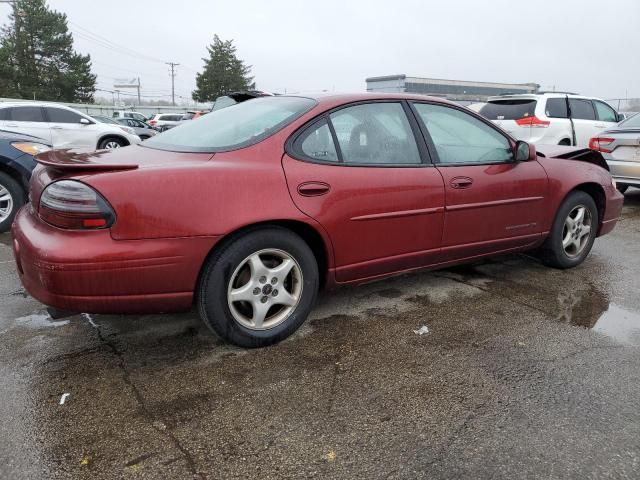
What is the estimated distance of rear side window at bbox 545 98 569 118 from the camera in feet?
32.7

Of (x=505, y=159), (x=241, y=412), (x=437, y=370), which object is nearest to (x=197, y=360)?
(x=241, y=412)

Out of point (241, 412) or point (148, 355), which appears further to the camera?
point (148, 355)

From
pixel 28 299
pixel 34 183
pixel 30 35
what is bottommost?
pixel 28 299

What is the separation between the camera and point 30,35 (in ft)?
151

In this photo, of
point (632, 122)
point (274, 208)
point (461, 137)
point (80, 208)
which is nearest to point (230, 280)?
point (274, 208)

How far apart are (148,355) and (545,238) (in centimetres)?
315

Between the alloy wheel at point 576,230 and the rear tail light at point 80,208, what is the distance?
11.6 ft

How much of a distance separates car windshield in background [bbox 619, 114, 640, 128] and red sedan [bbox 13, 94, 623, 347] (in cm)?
478

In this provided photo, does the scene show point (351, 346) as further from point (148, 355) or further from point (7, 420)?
point (7, 420)

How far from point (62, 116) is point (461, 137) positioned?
396 inches

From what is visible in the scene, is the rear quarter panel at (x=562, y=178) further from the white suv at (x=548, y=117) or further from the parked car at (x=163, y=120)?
the parked car at (x=163, y=120)

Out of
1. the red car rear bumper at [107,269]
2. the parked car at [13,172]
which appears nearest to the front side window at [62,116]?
the parked car at [13,172]

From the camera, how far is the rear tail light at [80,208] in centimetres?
233

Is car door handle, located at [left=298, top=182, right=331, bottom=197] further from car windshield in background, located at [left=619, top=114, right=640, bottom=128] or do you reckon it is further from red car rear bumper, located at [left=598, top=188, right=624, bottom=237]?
car windshield in background, located at [left=619, top=114, right=640, bottom=128]
